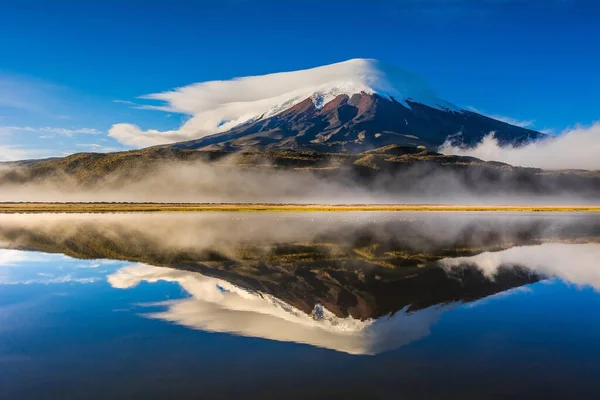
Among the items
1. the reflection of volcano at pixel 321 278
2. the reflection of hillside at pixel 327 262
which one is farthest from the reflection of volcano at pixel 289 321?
the reflection of hillside at pixel 327 262

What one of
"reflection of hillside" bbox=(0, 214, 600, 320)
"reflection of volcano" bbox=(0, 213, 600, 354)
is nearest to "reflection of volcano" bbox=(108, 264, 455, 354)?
"reflection of volcano" bbox=(0, 213, 600, 354)

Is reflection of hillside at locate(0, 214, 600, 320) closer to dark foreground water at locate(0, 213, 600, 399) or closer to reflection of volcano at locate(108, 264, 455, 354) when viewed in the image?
dark foreground water at locate(0, 213, 600, 399)

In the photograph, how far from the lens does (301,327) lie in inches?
520

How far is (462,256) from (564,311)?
12.6 meters

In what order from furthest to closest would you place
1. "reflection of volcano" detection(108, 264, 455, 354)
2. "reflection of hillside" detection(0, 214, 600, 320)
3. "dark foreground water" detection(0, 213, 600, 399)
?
"reflection of hillside" detection(0, 214, 600, 320)
"reflection of volcano" detection(108, 264, 455, 354)
"dark foreground water" detection(0, 213, 600, 399)

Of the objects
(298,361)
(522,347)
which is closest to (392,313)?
(522,347)

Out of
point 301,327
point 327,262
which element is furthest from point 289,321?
point 327,262

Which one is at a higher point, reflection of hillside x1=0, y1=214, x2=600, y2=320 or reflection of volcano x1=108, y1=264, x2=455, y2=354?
reflection of volcano x1=108, y1=264, x2=455, y2=354

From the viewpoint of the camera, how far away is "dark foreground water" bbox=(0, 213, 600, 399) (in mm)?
9266

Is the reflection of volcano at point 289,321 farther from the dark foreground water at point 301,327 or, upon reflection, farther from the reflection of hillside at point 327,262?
the reflection of hillside at point 327,262

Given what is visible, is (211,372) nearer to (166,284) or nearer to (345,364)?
(345,364)

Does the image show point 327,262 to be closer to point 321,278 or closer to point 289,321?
point 321,278

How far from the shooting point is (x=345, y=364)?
10.3 m

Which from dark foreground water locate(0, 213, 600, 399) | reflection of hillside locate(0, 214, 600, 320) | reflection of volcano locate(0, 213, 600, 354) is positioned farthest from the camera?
reflection of hillside locate(0, 214, 600, 320)
